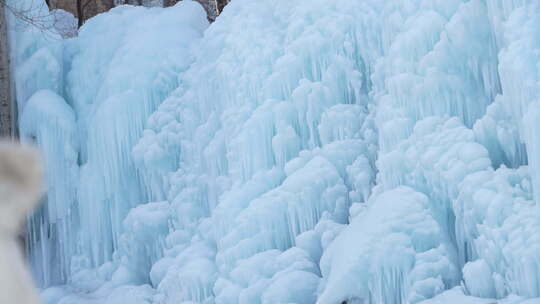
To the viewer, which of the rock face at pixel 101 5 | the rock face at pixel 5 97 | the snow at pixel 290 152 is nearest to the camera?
the snow at pixel 290 152

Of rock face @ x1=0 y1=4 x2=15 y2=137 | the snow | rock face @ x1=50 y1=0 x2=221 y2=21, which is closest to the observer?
the snow

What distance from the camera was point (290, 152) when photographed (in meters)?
6.80

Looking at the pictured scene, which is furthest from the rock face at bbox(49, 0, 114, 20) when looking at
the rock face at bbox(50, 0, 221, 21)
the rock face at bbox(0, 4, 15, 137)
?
the rock face at bbox(0, 4, 15, 137)

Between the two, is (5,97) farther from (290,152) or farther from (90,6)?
(90,6)

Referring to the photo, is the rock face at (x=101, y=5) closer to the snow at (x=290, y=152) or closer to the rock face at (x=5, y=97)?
the snow at (x=290, y=152)

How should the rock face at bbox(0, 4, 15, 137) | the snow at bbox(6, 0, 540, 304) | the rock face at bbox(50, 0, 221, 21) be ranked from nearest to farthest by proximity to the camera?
the snow at bbox(6, 0, 540, 304) < the rock face at bbox(0, 4, 15, 137) < the rock face at bbox(50, 0, 221, 21)

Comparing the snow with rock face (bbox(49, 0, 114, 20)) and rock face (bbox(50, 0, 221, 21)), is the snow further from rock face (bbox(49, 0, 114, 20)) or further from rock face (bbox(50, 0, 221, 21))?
rock face (bbox(49, 0, 114, 20))

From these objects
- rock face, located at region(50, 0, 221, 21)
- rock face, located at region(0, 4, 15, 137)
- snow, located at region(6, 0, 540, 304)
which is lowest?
snow, located at region(6, 0, 540, 304)

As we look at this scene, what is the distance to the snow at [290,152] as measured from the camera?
18.0ft

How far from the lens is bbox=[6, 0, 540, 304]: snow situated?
5.49 metres

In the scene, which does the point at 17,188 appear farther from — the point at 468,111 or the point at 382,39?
the point at 382,39

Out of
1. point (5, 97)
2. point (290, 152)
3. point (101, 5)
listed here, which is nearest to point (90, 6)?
point (101, 5)

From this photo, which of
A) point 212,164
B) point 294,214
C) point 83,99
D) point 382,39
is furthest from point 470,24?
point 83,99

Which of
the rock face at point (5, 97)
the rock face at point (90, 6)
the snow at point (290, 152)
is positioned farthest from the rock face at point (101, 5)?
the rock face at point (5, 97)
